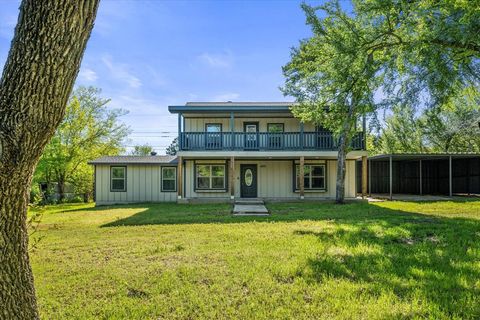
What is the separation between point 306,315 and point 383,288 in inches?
48.6

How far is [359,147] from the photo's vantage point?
16.1m

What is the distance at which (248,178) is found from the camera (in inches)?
704

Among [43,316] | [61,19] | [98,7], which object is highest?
[98,7]

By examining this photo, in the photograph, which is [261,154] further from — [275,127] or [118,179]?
[118,179]

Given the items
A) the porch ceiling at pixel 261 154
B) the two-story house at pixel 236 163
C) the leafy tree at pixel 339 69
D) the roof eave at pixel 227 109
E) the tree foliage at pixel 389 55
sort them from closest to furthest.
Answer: the tree foliage at pixel 389 55, the leafy tree at pixel 339 69, the roof eave at pixel 227 109, the porch ceiling at pixel 261 154, the two-story house at pixel 236 163

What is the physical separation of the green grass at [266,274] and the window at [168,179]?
1044 cm

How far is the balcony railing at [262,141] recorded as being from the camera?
16234 mm

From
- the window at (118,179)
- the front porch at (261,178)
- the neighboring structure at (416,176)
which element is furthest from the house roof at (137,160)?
the neighboring structure at (416,176)

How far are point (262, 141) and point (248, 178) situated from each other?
2.53 meters

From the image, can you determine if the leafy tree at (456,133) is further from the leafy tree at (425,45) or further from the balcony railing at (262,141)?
the leafy tree at (425,45)

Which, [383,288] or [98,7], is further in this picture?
[383,288]

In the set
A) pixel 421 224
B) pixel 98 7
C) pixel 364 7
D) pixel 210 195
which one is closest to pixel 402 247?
pixel 421 224

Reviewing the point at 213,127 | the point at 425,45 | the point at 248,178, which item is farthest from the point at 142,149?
the point at 425,45

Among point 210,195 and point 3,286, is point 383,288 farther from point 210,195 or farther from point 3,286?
point 210,195
